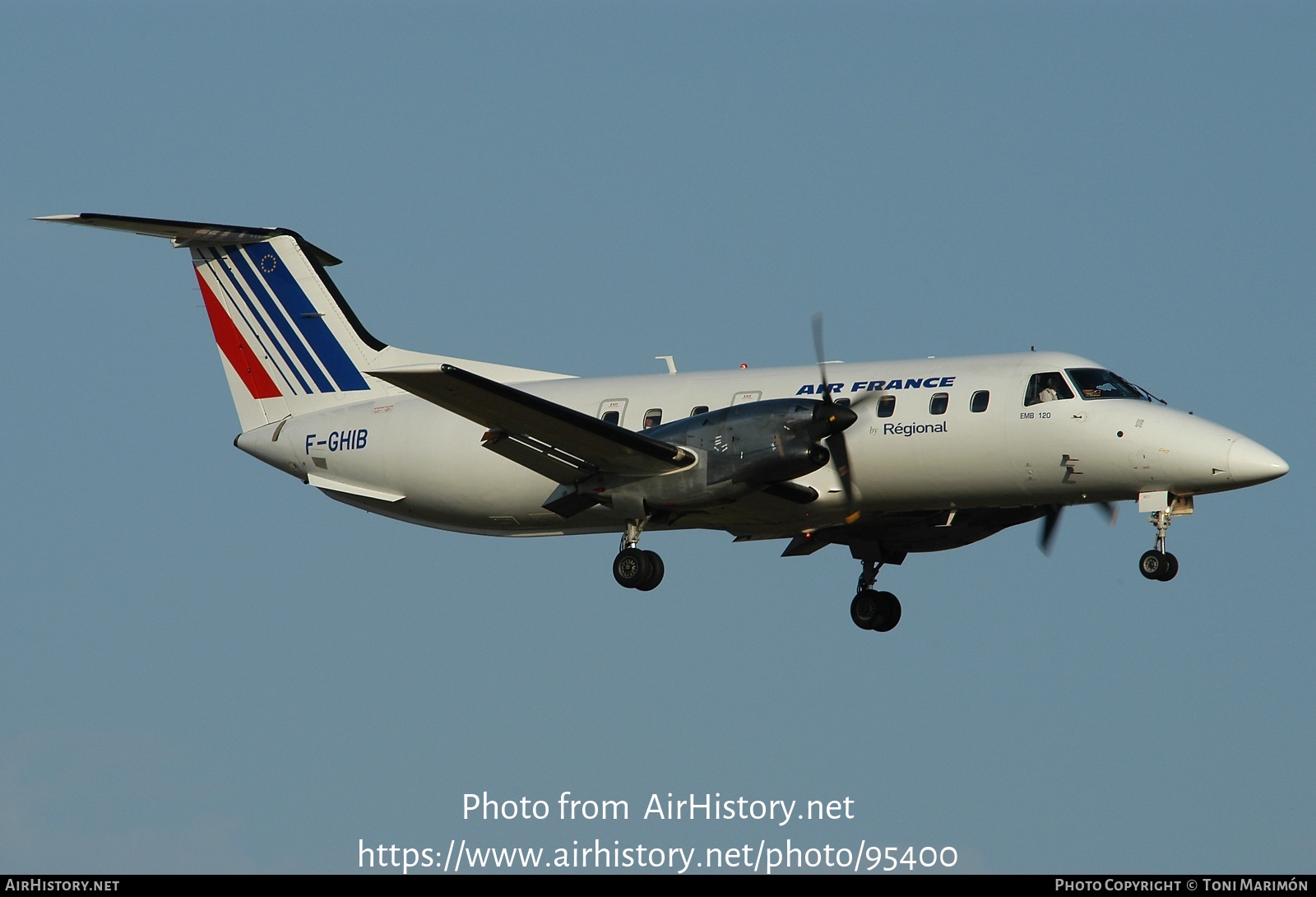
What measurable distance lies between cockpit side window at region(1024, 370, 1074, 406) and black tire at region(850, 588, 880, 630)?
448 centimetres

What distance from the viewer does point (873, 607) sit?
23.1m

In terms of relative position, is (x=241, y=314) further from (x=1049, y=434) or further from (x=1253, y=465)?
(x=1253, y=465)

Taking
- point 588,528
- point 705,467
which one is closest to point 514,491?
point 588,528

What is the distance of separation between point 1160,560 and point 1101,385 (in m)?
2.01

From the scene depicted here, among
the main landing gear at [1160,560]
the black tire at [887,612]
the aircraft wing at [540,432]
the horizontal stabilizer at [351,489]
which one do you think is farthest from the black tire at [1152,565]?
the horizontal stabilizer at [351,489]

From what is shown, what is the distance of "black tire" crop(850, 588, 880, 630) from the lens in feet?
75.7

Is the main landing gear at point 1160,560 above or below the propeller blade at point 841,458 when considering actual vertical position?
below

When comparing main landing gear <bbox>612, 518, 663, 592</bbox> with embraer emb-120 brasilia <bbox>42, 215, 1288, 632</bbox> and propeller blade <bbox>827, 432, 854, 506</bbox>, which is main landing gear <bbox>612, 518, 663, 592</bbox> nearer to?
embraer emb-120 brasilia <bbox>42, 215, 1288, 632</bbox>

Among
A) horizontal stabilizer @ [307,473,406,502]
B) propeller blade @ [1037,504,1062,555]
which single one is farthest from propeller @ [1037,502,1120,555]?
horizontal stabilizer @ [307,473,406,502]

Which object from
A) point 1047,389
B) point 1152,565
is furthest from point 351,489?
point 1152,565

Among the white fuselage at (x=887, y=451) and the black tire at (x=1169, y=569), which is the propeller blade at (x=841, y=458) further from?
the black tire at (x=1169, y=569)

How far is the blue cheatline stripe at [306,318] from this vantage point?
953 inches

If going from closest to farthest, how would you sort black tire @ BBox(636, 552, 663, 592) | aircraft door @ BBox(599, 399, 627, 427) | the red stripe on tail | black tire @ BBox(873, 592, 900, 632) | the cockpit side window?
1. the cockpit side window
2. black tire @ BBox(636, 552, 663, 592)
3. aircraft door @ BBox(599, 399, 627, 427)
4. black tire @ BBox(873, 592, 900, 632)
5. the red stripe on tail

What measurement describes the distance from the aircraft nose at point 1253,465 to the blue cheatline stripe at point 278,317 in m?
11.7
